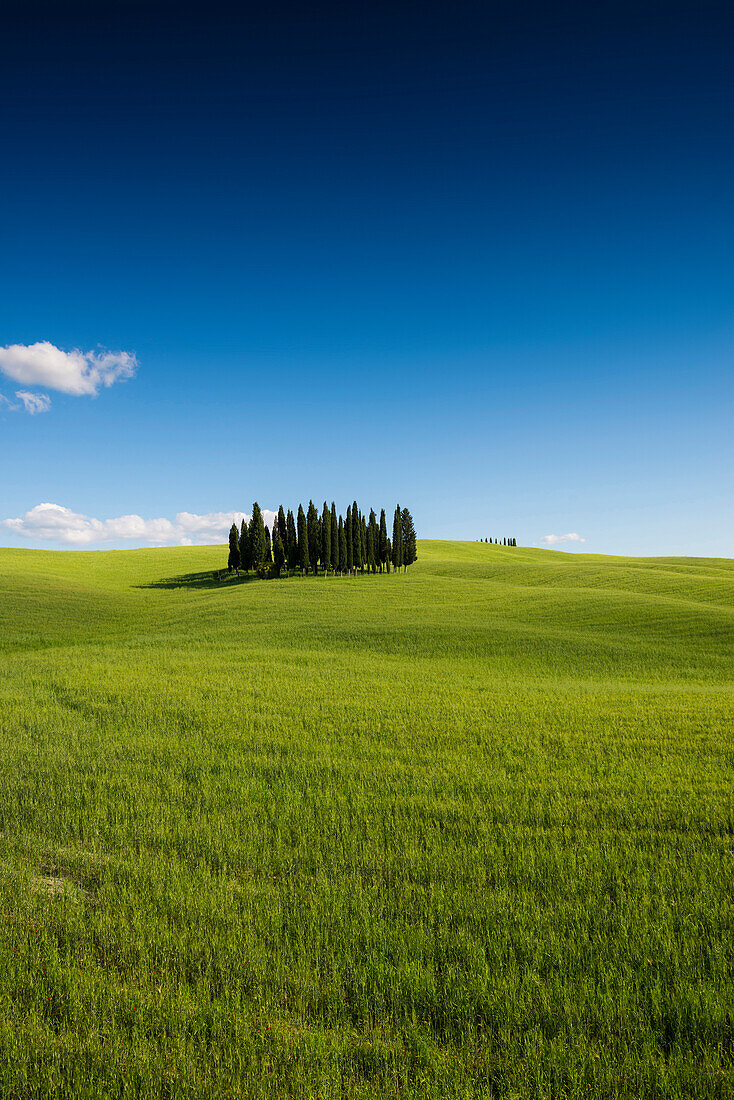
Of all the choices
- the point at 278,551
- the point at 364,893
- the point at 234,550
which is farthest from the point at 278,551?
the point at 364,893

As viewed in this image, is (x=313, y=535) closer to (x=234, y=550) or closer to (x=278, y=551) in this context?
(x=278, y=551)

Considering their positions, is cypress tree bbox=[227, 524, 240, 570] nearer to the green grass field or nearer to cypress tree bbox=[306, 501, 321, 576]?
cypress tree bbox=[306, 501, 321, 576]

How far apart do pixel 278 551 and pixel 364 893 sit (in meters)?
77.3

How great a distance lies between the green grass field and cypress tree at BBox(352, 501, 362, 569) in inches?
2507

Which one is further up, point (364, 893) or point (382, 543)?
point (382, 543)

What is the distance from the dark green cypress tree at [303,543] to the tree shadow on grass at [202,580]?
8.36m

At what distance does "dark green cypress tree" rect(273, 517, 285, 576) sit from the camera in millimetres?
80062

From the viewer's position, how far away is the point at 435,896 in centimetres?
649

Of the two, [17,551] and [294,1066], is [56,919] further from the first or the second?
[17,551]

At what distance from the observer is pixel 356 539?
272 feet

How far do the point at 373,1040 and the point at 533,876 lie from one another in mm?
3240

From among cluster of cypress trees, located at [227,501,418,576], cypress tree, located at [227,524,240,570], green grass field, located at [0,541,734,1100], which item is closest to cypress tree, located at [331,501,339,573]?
cluster of cypress trees, located at [227,501,418,576]

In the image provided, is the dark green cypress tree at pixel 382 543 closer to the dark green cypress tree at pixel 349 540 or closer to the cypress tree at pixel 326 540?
the dark green cypress tree at pixel 349 540

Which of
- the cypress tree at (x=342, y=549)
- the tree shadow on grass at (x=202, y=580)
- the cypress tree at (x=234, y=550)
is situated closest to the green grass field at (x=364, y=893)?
the tree shadow on grass at (x=202, y=580)
